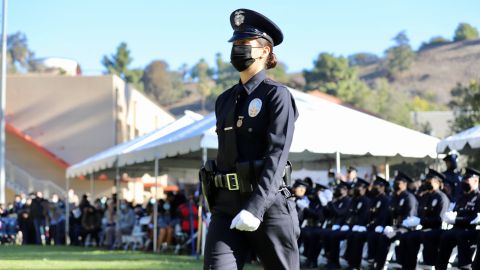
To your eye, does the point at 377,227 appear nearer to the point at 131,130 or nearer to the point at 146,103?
the point at 131,130

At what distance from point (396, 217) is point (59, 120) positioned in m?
38.8

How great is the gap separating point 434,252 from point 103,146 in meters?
39.8

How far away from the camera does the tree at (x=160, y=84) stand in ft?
573

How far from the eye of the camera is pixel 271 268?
248 inches

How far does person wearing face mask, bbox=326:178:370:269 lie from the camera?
1733cm

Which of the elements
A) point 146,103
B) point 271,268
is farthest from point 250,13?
point 146,103

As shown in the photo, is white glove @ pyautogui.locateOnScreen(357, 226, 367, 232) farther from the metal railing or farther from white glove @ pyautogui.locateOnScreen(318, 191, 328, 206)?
the metal railing

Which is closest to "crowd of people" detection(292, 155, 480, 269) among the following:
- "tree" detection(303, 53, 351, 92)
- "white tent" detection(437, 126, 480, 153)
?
"white tent" detection(437, 126, 480, 153)

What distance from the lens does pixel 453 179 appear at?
16.8m

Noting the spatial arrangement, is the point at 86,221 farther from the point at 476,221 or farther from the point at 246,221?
the point at 246,221

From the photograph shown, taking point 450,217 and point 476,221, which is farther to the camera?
point 450,217

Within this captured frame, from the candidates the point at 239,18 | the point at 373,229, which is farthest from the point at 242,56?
the point at 373,229

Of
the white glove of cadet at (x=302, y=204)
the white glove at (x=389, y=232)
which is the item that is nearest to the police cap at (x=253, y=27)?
the white glove at (x=389, y=232)

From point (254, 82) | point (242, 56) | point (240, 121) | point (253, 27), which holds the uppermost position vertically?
point (253, 27)
